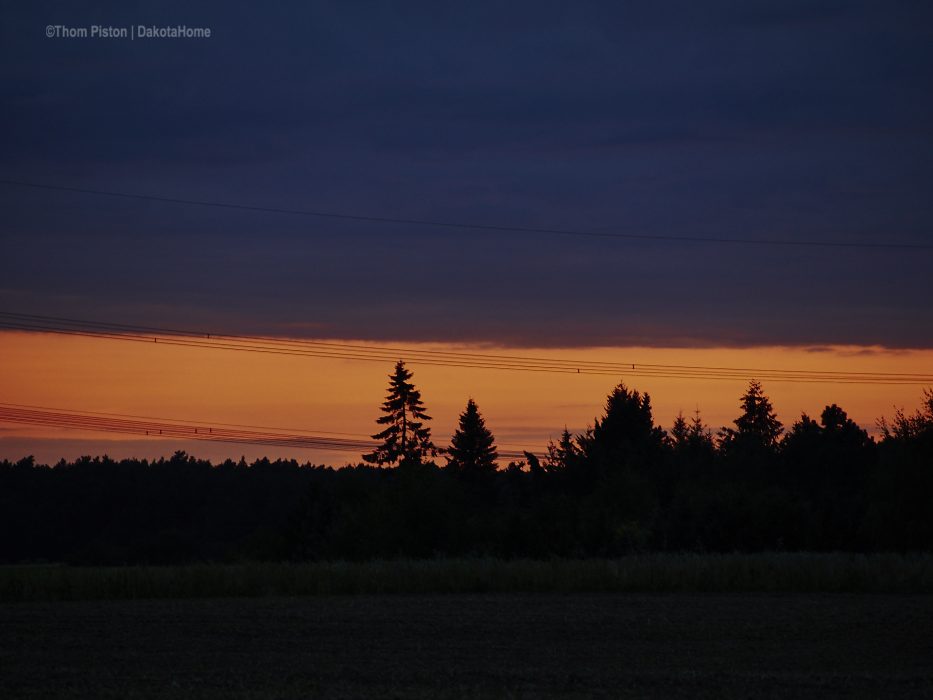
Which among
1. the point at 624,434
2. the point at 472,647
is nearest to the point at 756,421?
the point at 624,434

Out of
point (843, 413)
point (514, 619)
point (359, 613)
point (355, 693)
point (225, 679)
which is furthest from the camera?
point (843, 413)

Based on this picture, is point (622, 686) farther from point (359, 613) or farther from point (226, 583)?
point (226, 583)

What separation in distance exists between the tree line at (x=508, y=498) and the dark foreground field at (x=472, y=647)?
56.5ft

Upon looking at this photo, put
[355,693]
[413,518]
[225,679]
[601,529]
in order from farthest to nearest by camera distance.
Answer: [413,518] → [601,529] → [225,679] → [355,693]

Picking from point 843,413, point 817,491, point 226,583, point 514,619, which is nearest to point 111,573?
point 226,583

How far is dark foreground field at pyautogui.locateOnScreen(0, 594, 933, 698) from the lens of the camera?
1588 centimetres

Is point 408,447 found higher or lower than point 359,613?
higher

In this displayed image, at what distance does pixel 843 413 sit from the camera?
333ft

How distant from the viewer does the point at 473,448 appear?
93250 mm

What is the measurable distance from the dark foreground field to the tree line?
1724 cm

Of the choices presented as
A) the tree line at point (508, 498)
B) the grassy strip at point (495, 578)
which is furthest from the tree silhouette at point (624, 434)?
the grassy strip at point (495, 578)

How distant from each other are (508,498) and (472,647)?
6491 cm

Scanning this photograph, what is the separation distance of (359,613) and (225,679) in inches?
419

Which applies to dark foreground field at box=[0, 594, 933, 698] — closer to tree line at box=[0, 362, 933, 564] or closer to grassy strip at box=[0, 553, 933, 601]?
grassy strip at box=[0, 553, 933, 601]
